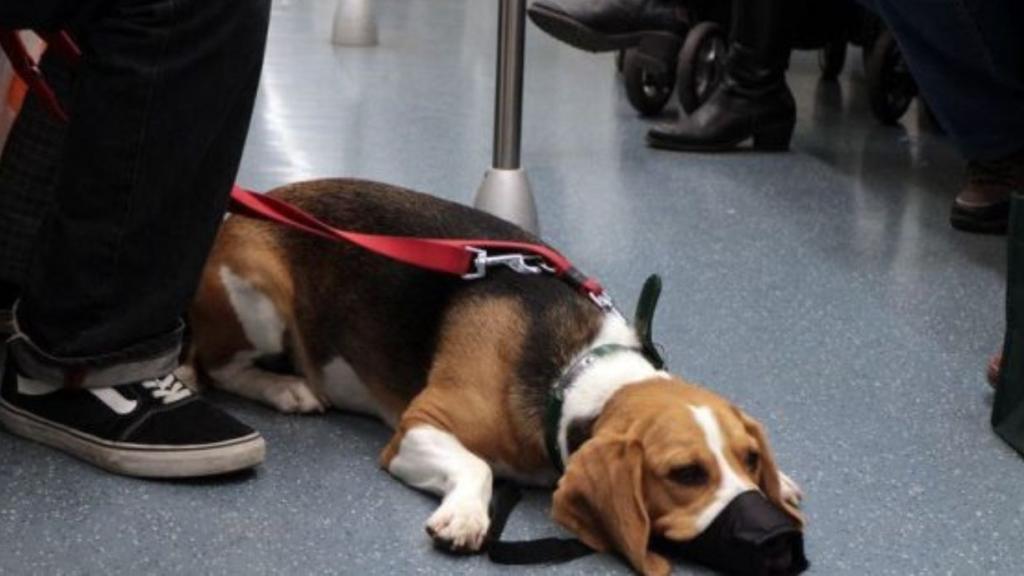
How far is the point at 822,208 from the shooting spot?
330 centimetres

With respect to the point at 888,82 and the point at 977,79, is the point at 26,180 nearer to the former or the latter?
the point at 977,79

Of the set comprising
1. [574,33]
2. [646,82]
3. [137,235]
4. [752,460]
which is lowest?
[646,82]

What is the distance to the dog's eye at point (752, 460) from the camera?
164 centimetres

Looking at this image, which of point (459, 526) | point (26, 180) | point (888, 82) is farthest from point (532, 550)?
point (888, 82)

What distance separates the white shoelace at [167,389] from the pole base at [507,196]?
3.03 feet

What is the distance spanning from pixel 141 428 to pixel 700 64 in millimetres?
2386

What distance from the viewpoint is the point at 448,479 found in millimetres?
1788

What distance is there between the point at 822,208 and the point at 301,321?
1523mm

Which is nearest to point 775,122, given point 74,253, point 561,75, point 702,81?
point 702,81

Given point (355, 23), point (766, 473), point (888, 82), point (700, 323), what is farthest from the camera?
point (355, 23)

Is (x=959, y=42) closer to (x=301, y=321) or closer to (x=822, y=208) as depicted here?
(x=822, y=208)

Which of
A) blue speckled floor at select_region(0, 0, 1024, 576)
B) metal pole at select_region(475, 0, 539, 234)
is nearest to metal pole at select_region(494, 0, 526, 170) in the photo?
metal pole at select_region(475, 0, 539, 234)

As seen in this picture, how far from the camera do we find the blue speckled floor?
1733 mm

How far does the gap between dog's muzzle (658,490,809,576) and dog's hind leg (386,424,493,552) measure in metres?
0.23
